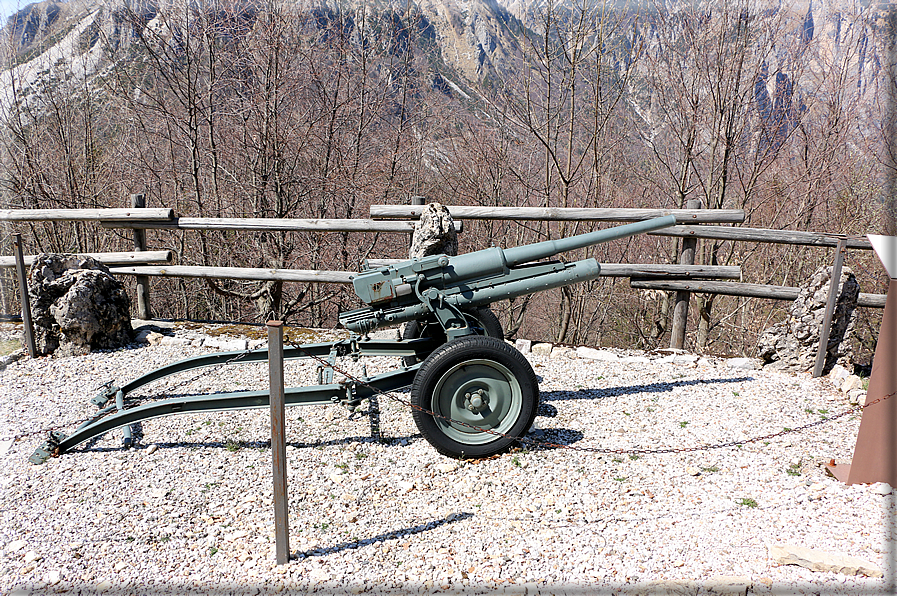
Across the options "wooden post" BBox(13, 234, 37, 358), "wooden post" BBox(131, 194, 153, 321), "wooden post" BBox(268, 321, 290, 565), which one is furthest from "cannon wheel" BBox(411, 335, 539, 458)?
"wooden post" BBox(131, 194, 153, 321)

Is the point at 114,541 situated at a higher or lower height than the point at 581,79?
lower

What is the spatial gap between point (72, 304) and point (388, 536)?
450 centimetres

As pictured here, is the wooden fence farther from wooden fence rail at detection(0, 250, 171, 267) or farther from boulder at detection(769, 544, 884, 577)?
boulder at detection(769, 544, 884, 577)

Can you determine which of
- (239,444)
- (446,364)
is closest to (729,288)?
(446,364)

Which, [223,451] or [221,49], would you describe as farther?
[221,49]

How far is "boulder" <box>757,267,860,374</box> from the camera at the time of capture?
5.08 m

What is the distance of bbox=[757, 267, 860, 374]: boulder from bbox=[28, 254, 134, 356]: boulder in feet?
22.7

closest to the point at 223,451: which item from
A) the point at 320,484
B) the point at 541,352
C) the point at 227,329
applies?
the point at 320,484

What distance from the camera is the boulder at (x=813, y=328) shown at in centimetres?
508

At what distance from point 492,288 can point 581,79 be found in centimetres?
667

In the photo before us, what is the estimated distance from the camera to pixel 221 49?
8453 mm

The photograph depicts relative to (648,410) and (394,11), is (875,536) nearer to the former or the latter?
(648,410)

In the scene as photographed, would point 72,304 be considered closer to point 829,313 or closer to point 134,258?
point 134,258

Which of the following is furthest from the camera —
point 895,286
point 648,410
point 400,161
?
point 400,161
